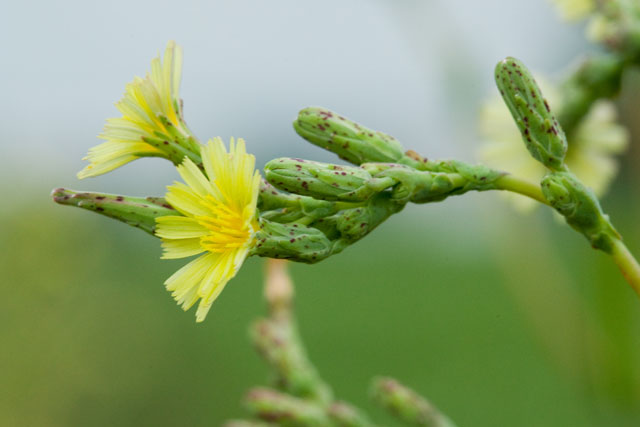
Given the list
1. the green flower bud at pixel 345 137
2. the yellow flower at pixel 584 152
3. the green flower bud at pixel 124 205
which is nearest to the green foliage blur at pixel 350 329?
the yellow flower at pixel 584 152

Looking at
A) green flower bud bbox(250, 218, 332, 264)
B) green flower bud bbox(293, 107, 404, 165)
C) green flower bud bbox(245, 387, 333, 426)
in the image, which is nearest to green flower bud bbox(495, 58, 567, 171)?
green flower bud bbox(293, 107, 404, 165)

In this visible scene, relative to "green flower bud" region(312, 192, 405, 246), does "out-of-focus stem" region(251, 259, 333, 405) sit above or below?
below

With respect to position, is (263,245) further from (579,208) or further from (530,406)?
(530,406)

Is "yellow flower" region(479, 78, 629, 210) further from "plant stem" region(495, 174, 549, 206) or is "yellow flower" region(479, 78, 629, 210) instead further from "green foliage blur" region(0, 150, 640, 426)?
"plant stem" region(495, 174, 549, 206)

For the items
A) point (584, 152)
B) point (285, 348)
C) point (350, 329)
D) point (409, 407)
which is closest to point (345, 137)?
point (409, 407)

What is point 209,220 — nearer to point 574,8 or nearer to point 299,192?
point 299,192

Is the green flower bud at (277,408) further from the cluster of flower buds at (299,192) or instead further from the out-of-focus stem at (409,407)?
the cluster of flower buds at (299,192)

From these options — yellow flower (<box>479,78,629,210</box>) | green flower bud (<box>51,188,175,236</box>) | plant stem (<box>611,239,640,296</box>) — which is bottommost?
green flower bud (<box>51,188,175,236</box>)

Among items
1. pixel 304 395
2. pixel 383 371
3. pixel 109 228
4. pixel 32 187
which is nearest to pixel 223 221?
pixel 304 395
